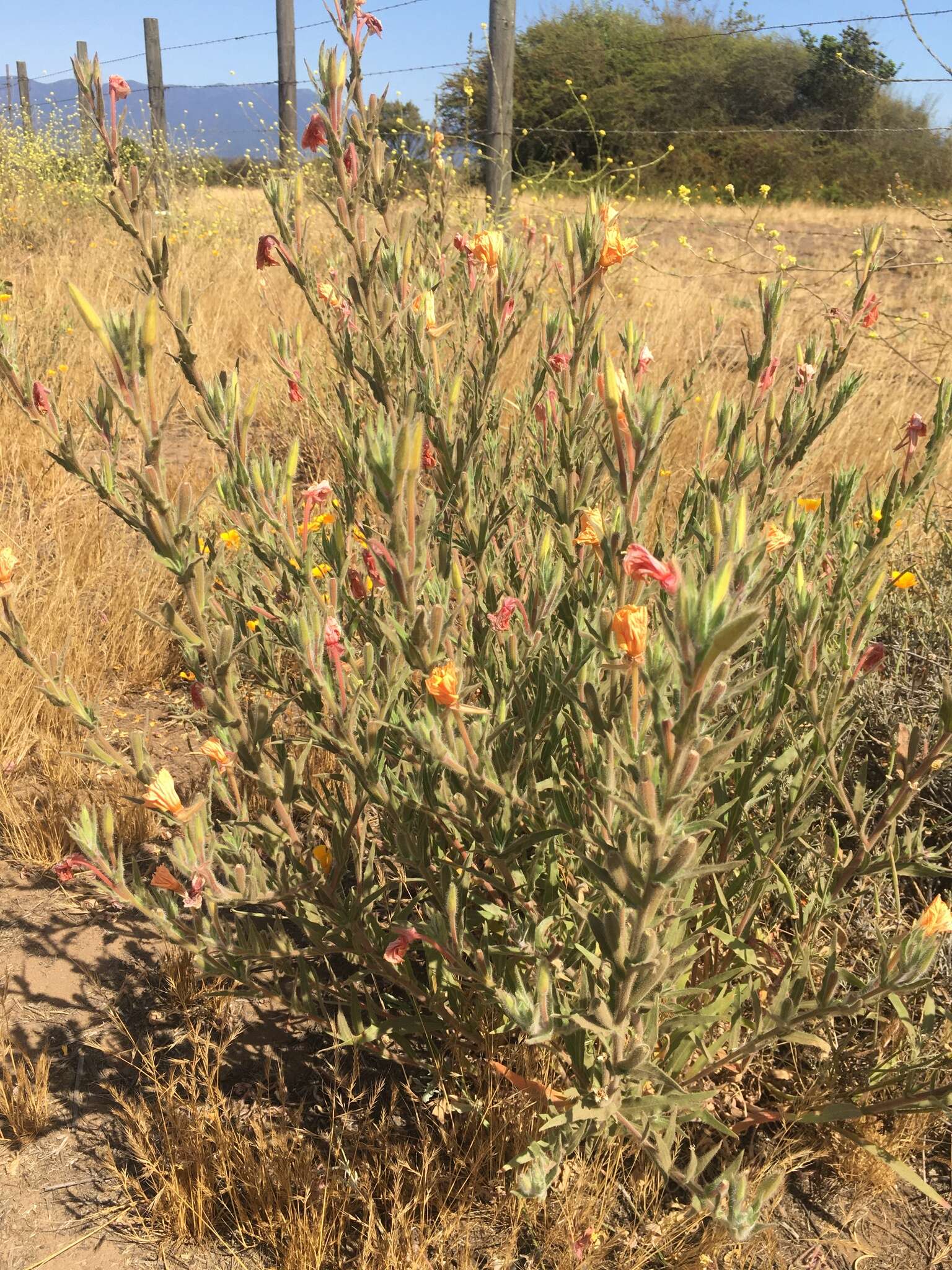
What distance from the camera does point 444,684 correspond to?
3.45 feet

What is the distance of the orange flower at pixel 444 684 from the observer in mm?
1045

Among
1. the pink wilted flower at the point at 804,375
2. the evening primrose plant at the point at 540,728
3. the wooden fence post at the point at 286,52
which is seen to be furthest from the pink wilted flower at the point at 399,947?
the wooden fence post at the point at 286,52

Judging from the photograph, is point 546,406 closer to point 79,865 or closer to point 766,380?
point 766,380

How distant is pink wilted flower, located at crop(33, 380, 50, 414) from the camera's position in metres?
1.44

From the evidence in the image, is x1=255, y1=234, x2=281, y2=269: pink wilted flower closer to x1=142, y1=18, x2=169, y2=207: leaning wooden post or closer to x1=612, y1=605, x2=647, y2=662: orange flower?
x1=612, y1=605, x2=647, y2=662: orange flower

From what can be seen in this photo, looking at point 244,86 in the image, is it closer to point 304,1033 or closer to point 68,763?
point 68,763

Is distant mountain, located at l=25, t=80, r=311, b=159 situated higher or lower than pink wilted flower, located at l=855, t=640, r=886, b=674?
higher

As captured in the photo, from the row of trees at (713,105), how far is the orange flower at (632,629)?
1590cm

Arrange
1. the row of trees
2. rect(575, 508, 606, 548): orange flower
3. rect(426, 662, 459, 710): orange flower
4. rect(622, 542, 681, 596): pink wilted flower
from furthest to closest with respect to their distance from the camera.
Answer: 1. the row of trees
2. rect(575, 508, 606, 548): orange flower
3. rect(426, 662, 459, 710): orange flower
4. rect(622, 542, 681, 596): pink wilted flower

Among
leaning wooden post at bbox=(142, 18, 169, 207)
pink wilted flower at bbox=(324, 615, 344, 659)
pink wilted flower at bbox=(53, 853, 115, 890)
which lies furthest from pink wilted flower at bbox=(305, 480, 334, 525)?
leaning wooden post at bbox=(142, 18, 169, 207)

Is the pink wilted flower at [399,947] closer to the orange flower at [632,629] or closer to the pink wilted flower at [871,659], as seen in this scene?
the orange flower at [632,629]

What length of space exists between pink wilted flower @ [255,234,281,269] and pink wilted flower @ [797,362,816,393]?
1.09 metres

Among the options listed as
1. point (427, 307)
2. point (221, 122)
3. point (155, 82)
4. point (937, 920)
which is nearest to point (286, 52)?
point (221, 122)

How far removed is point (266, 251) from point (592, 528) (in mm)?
1126
